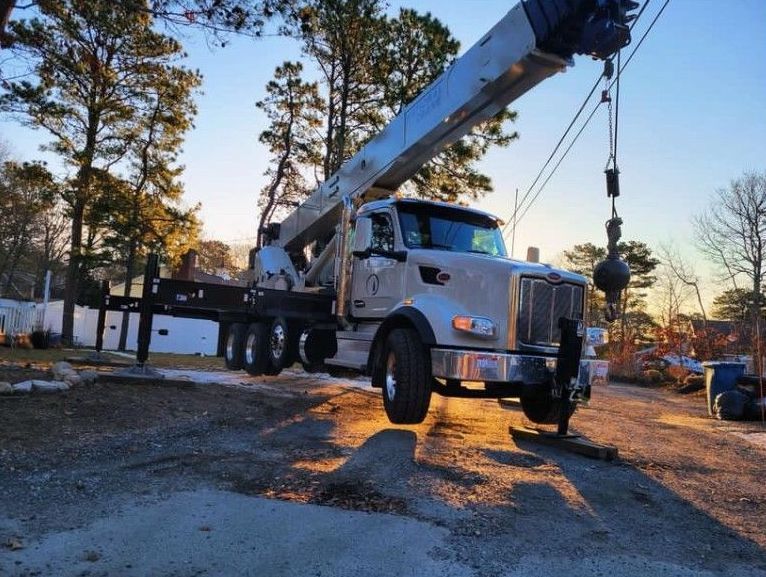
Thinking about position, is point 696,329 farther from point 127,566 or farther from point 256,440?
point 127,566

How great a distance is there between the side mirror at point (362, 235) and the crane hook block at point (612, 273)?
3167mm

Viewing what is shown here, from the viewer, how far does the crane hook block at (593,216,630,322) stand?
7.25 metres

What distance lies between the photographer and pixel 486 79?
26.1 ft

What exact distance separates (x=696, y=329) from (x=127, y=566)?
1048 inches

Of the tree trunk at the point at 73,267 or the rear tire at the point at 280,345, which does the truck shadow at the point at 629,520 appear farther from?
the tree trunk at the point at 73,267

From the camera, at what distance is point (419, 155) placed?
9656mm

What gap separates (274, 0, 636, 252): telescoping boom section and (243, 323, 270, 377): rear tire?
2.44 meters

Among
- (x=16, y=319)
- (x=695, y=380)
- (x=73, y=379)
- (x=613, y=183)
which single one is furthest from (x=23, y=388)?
(x=695, y=380)

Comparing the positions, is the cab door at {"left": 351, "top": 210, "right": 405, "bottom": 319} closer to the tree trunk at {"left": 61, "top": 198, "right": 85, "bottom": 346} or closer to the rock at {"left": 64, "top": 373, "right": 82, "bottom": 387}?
the rock at {"left": 64, "top": 373, "right": 82, "bottom": 387}

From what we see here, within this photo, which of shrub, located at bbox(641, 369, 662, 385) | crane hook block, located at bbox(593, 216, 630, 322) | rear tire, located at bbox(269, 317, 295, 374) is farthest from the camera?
shrub, located at bbox(641, 369, 662, 385)

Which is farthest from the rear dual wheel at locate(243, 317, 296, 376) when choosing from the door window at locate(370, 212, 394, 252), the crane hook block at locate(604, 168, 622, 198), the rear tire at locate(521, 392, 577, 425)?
the crane hook block at locate(604, 168, 622, 198)

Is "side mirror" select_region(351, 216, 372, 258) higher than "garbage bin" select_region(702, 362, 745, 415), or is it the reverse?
"side mirror" select_region(351, 216, 372, 258)

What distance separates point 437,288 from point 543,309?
127 cm

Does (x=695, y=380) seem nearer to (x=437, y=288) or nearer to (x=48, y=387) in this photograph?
(x=437, y=288)
